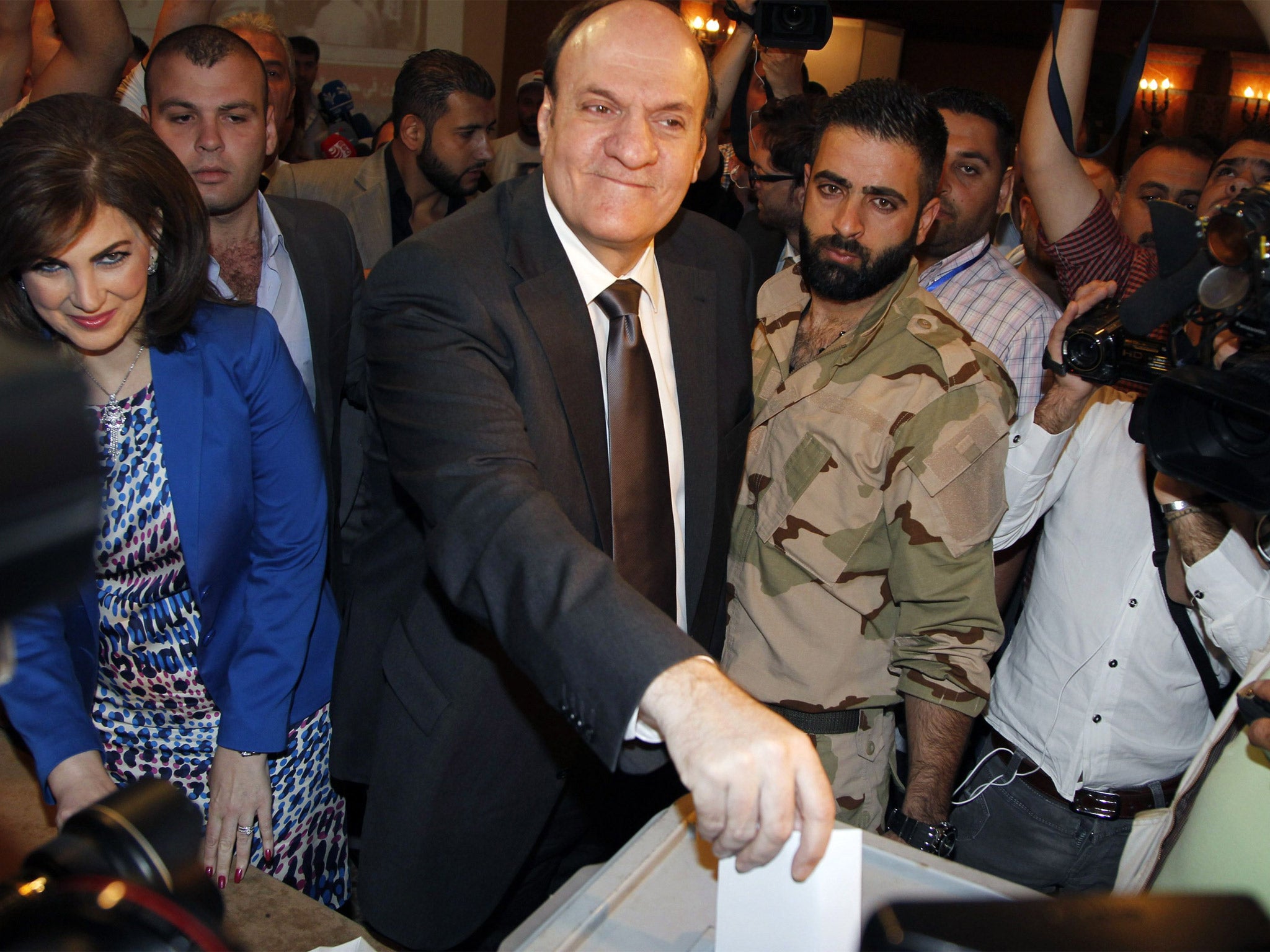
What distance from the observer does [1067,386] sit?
1.84 meters

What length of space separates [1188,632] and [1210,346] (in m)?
0.66

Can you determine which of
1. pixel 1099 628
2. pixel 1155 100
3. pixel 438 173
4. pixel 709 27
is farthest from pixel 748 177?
pixel 1155 100

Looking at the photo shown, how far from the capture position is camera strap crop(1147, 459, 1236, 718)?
6.01 ft

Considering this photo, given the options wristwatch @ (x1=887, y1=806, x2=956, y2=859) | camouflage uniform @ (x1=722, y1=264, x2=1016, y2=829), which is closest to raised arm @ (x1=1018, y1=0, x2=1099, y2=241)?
camouflage uniform @ (x1=722, y1=264, x2=1016, y2=829)

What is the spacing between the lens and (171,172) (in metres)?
1.70

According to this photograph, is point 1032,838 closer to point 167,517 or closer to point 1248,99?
point 167,517

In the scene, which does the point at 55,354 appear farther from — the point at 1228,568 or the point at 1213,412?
the point at 1228,568

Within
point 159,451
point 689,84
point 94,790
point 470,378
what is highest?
point 689,84

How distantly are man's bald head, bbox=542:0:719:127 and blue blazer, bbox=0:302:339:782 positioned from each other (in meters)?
0.67

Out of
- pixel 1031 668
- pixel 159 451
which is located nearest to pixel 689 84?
pixel 159 451

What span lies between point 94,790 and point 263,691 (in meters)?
0.30

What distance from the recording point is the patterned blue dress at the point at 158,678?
167 cm

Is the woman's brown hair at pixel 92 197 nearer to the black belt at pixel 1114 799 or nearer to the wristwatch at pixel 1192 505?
the wristwatch at pixel 1192 505

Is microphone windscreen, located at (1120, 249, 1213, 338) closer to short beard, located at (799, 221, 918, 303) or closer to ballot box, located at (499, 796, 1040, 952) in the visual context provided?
short beard, located at (799, 221, 918, 303)
